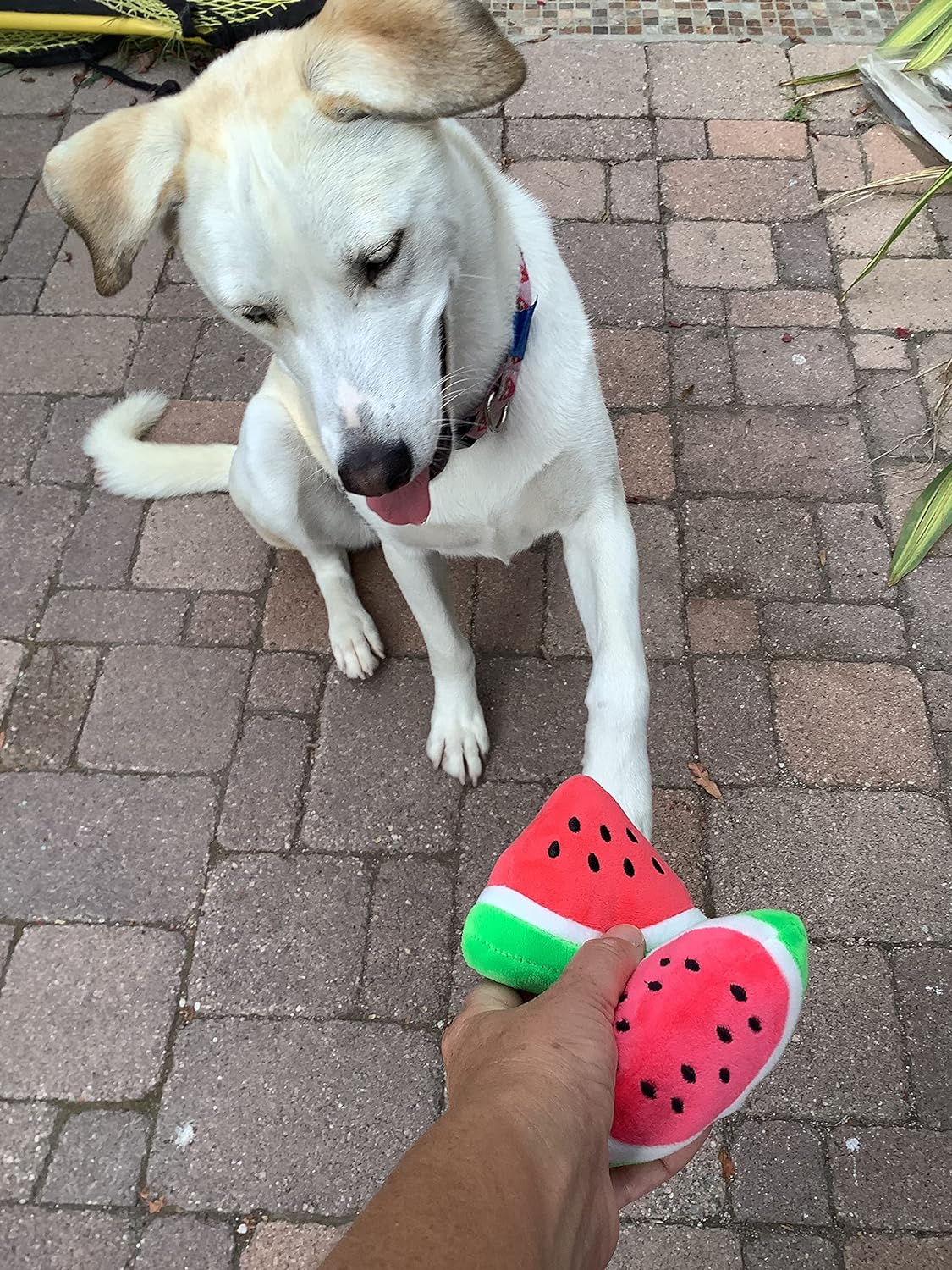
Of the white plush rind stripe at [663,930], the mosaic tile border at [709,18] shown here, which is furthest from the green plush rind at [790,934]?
the mosaic tile border at [709,18]

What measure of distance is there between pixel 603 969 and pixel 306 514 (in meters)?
1.52

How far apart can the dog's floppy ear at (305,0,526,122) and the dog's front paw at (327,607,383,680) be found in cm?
134

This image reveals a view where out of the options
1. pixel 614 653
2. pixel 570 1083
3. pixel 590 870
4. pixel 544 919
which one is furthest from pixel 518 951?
pixel 614 653

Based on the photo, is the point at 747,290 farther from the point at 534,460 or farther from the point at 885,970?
the point at 885,970

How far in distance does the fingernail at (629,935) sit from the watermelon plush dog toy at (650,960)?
35 millimetres

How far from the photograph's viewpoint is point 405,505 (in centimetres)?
193

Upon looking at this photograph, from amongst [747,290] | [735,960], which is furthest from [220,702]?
[747,290]

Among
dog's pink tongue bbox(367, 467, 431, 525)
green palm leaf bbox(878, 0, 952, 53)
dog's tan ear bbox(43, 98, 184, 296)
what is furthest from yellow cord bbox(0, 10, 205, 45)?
dog's pink tongue bbox(367, 467, 431, 525)

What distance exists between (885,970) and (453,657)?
3.82 ft

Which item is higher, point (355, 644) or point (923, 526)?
point (923, 526)

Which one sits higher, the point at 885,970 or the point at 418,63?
the point at 418,63

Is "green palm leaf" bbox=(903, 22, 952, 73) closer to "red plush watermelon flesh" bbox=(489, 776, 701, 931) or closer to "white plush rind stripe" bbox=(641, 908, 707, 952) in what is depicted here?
"red plush watermelon flesh" bbox=(489, 776, 701, 931)

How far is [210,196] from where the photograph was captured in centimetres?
160

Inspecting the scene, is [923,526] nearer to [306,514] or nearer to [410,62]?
[306,514]
